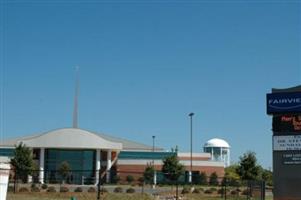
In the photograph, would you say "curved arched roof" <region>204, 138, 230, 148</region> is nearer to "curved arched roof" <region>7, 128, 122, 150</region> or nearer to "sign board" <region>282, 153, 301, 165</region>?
"curved arched roof" <region>7, 128, 122, 150</region>

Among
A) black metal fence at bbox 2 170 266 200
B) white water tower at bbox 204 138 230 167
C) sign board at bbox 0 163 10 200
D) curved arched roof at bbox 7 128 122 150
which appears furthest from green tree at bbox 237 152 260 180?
white water tower at bbox 204 138 230 167

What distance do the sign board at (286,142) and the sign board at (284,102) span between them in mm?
1232

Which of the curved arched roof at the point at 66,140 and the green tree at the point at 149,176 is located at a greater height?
the curved arched roof at the point at 66,140

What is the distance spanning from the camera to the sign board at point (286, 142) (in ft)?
92.2

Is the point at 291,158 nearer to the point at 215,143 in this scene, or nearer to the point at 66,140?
the point at 66,140

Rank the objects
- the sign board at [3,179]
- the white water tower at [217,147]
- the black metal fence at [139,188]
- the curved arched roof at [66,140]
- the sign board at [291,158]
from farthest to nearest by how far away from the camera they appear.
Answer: the white water tower at [217,147], the curved arched roof at [66,140], the black metal fence at [139,188], the sign board at [291,158], the sign board at [3,179]

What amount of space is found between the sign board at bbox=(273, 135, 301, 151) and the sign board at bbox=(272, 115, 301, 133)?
0.30 m

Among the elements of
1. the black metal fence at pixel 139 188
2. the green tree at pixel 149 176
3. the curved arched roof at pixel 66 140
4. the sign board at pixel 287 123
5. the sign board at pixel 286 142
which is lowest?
the black metal fence at pixel 139 188

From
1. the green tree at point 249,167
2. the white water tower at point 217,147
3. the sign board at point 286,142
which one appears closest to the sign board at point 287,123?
the sign board at point 286,142

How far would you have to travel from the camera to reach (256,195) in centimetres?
3809

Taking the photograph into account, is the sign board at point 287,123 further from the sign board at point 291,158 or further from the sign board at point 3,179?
the sign board at point 3,179

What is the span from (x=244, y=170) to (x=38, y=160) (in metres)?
39.3

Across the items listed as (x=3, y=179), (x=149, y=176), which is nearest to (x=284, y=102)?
(x=3, y=179)

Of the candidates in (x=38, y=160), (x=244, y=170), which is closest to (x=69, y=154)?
(x=38, y=160)
